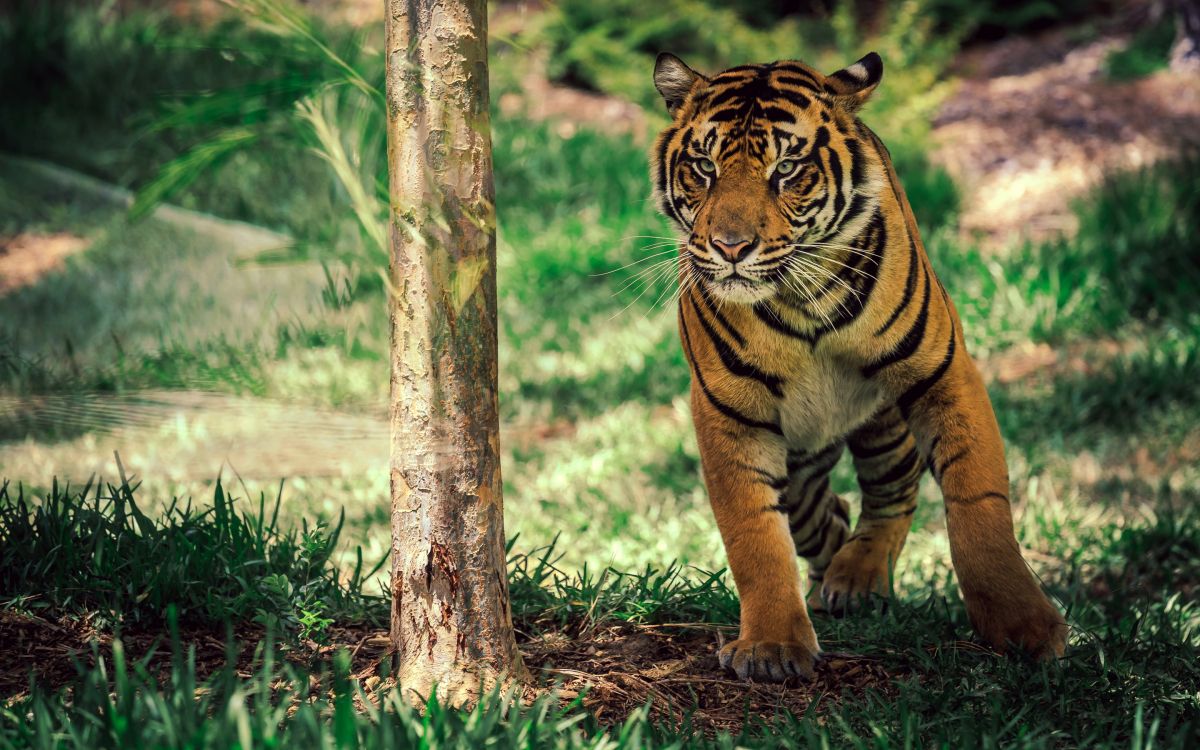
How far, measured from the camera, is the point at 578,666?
103 inches

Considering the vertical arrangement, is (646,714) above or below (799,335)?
below

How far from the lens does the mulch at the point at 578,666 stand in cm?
243

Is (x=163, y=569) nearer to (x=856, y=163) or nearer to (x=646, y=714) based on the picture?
(x=646, y=714)

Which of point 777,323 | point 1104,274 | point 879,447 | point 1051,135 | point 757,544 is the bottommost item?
point 757,544

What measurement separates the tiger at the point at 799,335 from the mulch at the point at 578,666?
8 centimetres

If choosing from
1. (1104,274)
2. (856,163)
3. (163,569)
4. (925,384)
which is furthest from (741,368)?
(1104,274)

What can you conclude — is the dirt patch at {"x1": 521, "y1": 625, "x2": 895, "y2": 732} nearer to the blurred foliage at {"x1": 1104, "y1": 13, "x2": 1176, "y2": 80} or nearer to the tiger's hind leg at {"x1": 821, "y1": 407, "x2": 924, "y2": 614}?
the tiger's hind leg at {"x1": 821, "y1": 407, "x2": 924, "y2": 614}

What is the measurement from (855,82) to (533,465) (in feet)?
9.70

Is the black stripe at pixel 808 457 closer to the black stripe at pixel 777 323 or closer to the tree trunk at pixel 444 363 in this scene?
the black stripe at pixel 777 323

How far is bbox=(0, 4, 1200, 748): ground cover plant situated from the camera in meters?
2.29

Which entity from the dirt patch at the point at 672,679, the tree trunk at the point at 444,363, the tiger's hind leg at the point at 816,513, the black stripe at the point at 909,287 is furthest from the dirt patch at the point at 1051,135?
the tree trunk at the point at 444,363

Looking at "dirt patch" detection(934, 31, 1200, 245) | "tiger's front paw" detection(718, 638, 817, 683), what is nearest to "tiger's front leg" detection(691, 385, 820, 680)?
→ "tiger's front paw" detection(718, 638, 817, 683)

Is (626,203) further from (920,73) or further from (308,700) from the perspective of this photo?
(308,700)

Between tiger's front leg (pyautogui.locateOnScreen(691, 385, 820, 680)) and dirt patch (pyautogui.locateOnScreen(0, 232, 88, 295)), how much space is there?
576 cm
